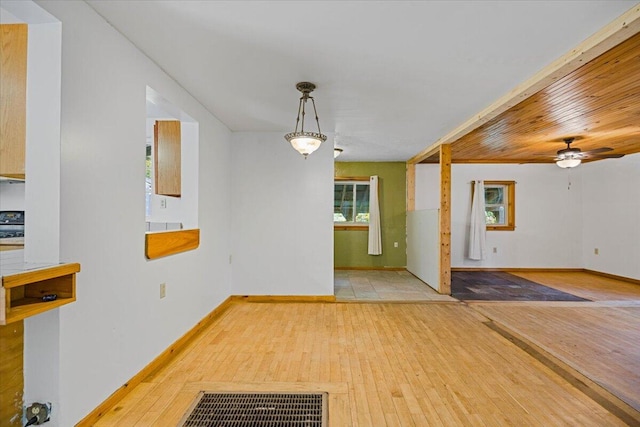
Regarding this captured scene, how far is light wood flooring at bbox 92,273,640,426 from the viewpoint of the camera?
192cm

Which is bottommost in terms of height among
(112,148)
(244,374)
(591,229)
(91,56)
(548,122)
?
(244,374)

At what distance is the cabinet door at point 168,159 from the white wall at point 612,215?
24.7 feet

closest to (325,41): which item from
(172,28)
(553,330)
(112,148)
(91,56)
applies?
(172,28)

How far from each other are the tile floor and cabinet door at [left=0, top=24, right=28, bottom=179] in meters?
3.66

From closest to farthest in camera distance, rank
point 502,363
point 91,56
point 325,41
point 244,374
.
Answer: point 91,56 → point 325,41 → point 244,374 → point 502,363

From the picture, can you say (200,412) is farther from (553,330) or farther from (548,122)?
(548,122)

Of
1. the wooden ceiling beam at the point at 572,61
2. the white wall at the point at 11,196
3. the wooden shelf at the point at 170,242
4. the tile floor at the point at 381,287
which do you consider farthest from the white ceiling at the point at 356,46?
the tile floor at the point at 381,287

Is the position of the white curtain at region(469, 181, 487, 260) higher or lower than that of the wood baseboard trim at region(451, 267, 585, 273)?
higher

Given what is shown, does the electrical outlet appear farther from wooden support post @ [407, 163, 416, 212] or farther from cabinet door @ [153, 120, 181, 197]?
wooden support post @ [407, 163, 416, 212]

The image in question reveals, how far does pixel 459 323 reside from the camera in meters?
3.49

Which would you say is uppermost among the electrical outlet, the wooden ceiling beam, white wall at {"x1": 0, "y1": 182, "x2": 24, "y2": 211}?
the wooden ceiling beam

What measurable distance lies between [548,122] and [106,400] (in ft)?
16.4

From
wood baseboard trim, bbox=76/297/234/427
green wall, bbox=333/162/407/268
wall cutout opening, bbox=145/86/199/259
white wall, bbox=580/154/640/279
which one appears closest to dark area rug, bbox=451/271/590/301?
green wall, bbox=333/162/407/268

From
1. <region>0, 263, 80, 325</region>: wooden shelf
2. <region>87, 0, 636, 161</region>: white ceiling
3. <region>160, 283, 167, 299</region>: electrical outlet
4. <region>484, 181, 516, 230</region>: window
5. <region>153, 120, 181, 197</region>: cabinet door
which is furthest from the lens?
<region>484, 181, 516, 230</region>: window
